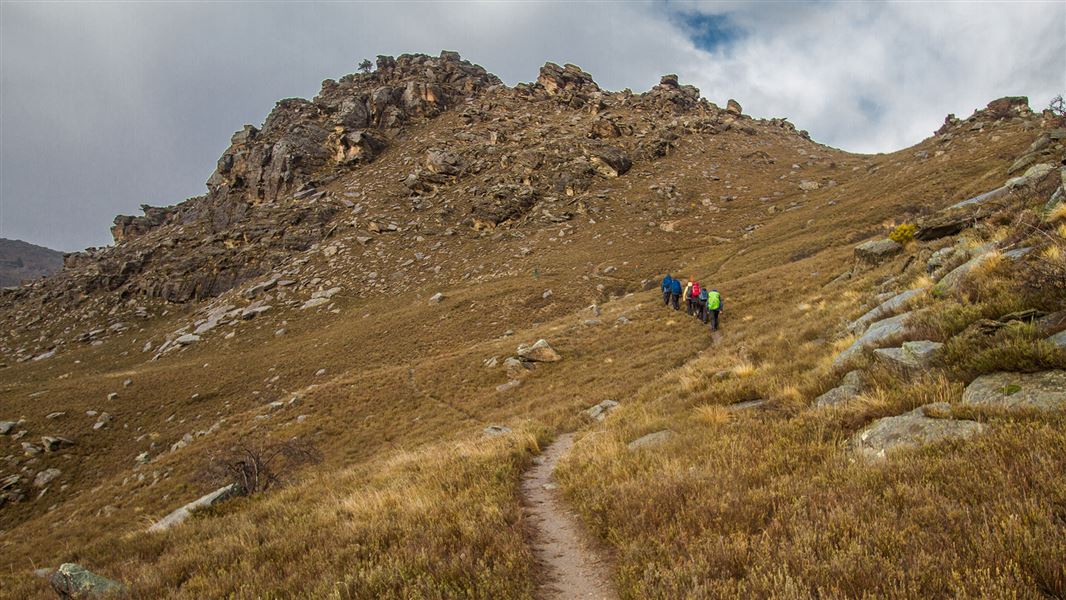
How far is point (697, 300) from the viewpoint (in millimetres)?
23203

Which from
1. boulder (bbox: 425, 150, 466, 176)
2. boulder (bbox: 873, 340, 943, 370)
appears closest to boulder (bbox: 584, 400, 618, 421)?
boulder (bbox: 873, 340, 943, 370)

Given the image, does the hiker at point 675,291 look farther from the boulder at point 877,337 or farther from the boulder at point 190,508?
the boulder at point 190,508

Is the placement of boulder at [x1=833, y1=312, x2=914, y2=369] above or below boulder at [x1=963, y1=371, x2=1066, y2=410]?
above

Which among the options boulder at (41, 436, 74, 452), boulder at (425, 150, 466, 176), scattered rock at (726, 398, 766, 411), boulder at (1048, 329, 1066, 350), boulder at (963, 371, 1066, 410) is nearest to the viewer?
boulder at (963, 371, 1066, 410)

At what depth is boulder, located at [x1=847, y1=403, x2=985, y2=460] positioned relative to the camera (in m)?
4.95

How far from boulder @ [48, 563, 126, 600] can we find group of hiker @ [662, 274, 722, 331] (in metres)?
20.9

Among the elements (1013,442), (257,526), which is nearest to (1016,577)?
(1013,442)

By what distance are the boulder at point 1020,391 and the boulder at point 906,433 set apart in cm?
45

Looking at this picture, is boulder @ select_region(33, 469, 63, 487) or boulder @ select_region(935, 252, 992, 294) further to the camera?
boulder @ select_region(33, 469, 63, 487)

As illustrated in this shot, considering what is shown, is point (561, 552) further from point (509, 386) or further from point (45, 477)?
point (45, 477)

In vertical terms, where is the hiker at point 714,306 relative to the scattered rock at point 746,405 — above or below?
above

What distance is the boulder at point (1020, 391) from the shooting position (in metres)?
4.90

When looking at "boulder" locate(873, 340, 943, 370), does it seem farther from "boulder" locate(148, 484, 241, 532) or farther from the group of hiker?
"boulder" locate(148, 484, 241, 532)

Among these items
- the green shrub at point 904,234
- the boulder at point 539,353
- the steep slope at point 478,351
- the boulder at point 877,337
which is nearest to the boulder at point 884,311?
the steep slope at point 478,351
